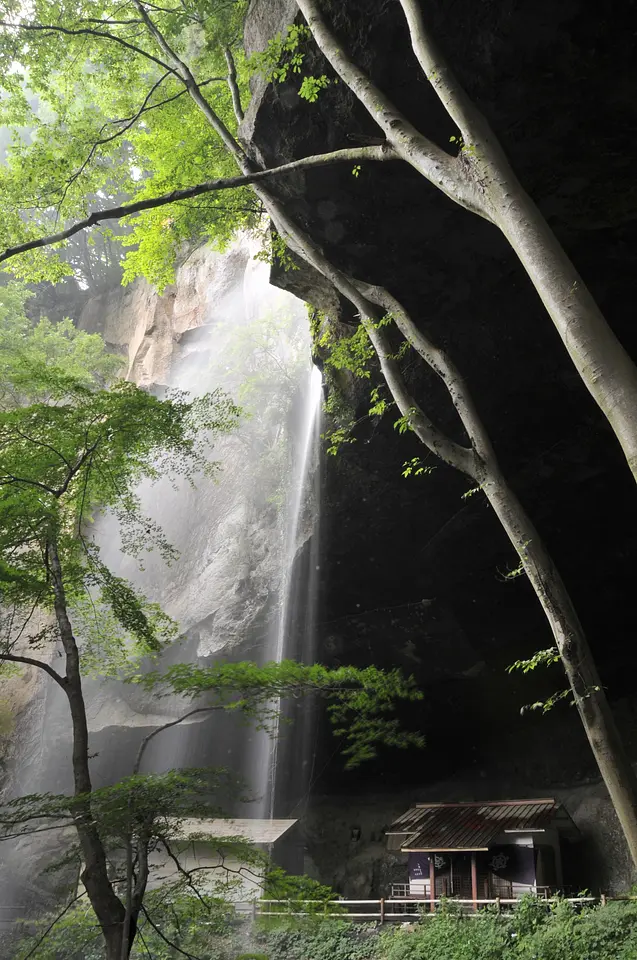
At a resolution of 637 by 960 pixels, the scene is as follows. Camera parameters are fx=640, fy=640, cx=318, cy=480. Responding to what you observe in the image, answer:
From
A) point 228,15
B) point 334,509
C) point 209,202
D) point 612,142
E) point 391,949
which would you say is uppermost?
point 228,15

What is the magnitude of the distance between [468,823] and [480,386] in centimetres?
840

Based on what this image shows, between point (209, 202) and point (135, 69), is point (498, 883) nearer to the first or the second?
point (209, 202)

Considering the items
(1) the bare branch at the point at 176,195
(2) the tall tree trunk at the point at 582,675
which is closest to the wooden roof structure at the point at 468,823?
(2) the tall tree trunk at the point at 582,675

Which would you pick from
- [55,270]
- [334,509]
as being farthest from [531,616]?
[55,270]

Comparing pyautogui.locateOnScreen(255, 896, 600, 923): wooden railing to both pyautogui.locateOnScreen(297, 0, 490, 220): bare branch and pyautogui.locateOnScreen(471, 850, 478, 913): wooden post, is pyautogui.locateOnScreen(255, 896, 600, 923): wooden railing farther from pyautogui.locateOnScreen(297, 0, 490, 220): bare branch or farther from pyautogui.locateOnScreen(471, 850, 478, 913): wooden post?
pyautogui.locateOnScreen(297, 0, 490, 220): bare branch

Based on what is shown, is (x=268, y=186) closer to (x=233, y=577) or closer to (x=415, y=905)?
(x=233, y=577)

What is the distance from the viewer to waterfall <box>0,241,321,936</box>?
15477 millimetres

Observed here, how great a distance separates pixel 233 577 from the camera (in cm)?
1719

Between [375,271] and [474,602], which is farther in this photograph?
[474,602]

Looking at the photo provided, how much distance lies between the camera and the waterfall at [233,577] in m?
15.5

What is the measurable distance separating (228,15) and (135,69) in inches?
89.7

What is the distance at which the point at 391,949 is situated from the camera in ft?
32.8

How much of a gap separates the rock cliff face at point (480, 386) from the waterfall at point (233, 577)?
5.20ft

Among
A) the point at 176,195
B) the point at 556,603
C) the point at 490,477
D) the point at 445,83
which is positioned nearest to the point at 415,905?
the point at 556,603
